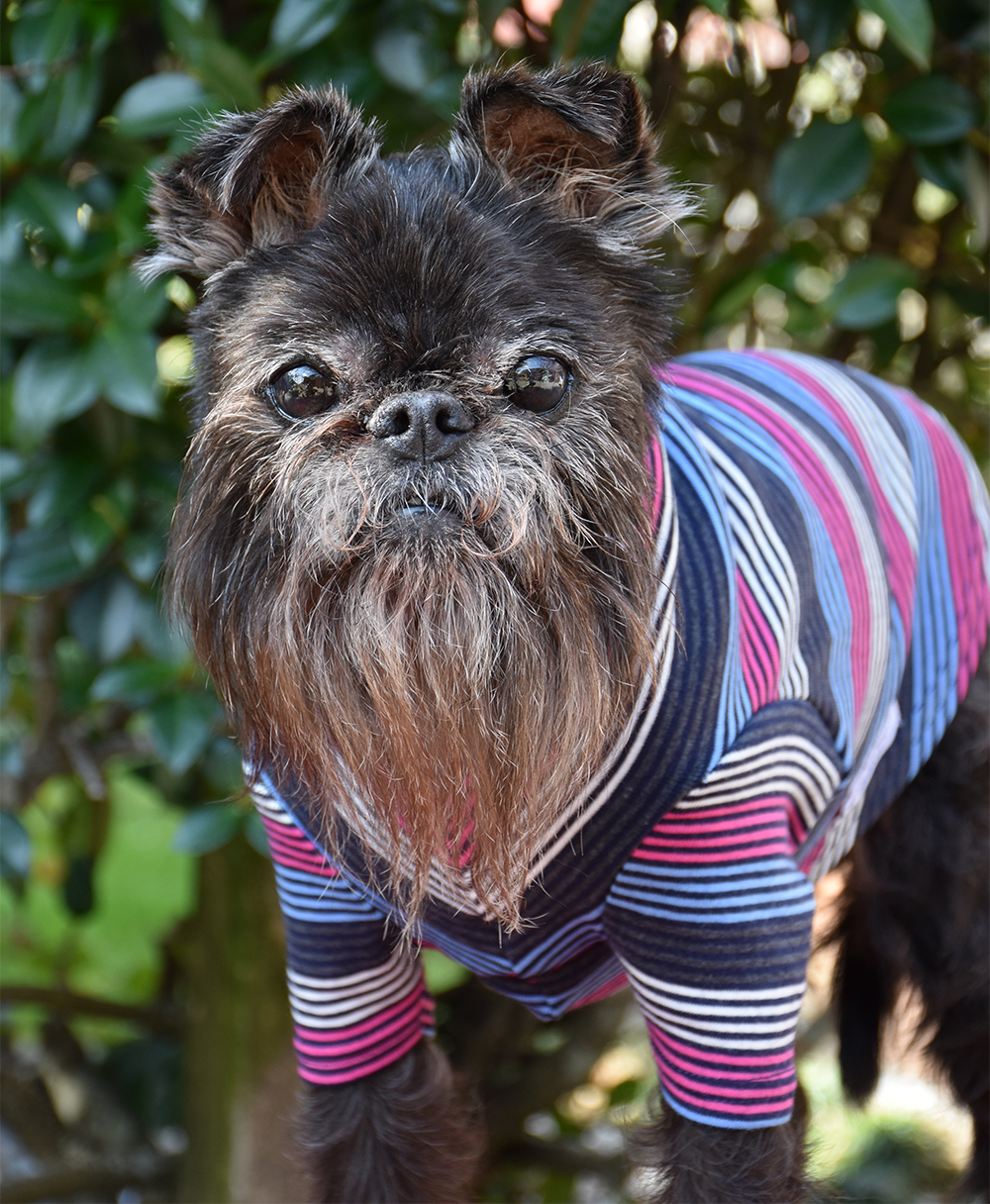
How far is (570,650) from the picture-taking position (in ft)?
2.48

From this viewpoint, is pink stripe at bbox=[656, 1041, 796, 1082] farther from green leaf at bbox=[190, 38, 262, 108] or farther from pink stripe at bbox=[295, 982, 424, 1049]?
green leaf at bbox=[190, 38, 262, 108]

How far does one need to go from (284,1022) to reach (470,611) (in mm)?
1193

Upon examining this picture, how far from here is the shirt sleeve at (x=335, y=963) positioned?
3.00 feet

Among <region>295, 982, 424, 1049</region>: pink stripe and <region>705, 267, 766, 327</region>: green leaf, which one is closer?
<region>295, 982, 424, 1049</region>: pink stripe

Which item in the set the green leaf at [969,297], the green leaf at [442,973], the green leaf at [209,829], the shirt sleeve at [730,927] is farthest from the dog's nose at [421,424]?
the green leaf at [442,973]

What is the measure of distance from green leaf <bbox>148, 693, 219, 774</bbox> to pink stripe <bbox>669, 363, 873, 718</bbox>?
66 centimetres

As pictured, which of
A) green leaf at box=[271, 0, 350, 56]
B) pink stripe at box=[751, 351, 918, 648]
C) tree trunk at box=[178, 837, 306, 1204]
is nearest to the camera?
pink stripe at box=[751, 351, 918, 648]

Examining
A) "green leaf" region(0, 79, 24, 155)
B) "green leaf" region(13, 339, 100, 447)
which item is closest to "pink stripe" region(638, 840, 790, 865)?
"green leaf" region(13, 339, 100, 447)

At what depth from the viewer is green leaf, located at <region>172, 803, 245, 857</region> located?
1430 millimetres

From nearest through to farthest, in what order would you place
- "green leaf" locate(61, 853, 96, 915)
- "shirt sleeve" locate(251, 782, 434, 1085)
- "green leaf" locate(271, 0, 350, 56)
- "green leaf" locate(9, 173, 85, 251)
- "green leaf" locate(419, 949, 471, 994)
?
"shirt sleeve" locate(251, 782, 434, 1085) < "green leaf" locate(271, 0, 350, 56) < "green leaf" locate(9, 173, 85, 251) < "green leaf" locate(61, 853, 96, 915) < "green leaf" locate(419, 949, 471, 994)

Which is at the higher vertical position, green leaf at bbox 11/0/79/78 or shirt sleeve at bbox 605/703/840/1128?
green leaf at bbox 11/0/79/78

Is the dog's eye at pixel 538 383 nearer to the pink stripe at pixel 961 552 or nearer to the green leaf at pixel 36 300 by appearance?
the pink stripe at pixel 961 552

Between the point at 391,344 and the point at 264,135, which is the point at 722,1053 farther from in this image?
the point at 264,135

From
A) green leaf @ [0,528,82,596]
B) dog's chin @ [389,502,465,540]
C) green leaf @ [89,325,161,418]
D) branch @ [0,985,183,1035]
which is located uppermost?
dog's chin @ [389,502,465,540]
